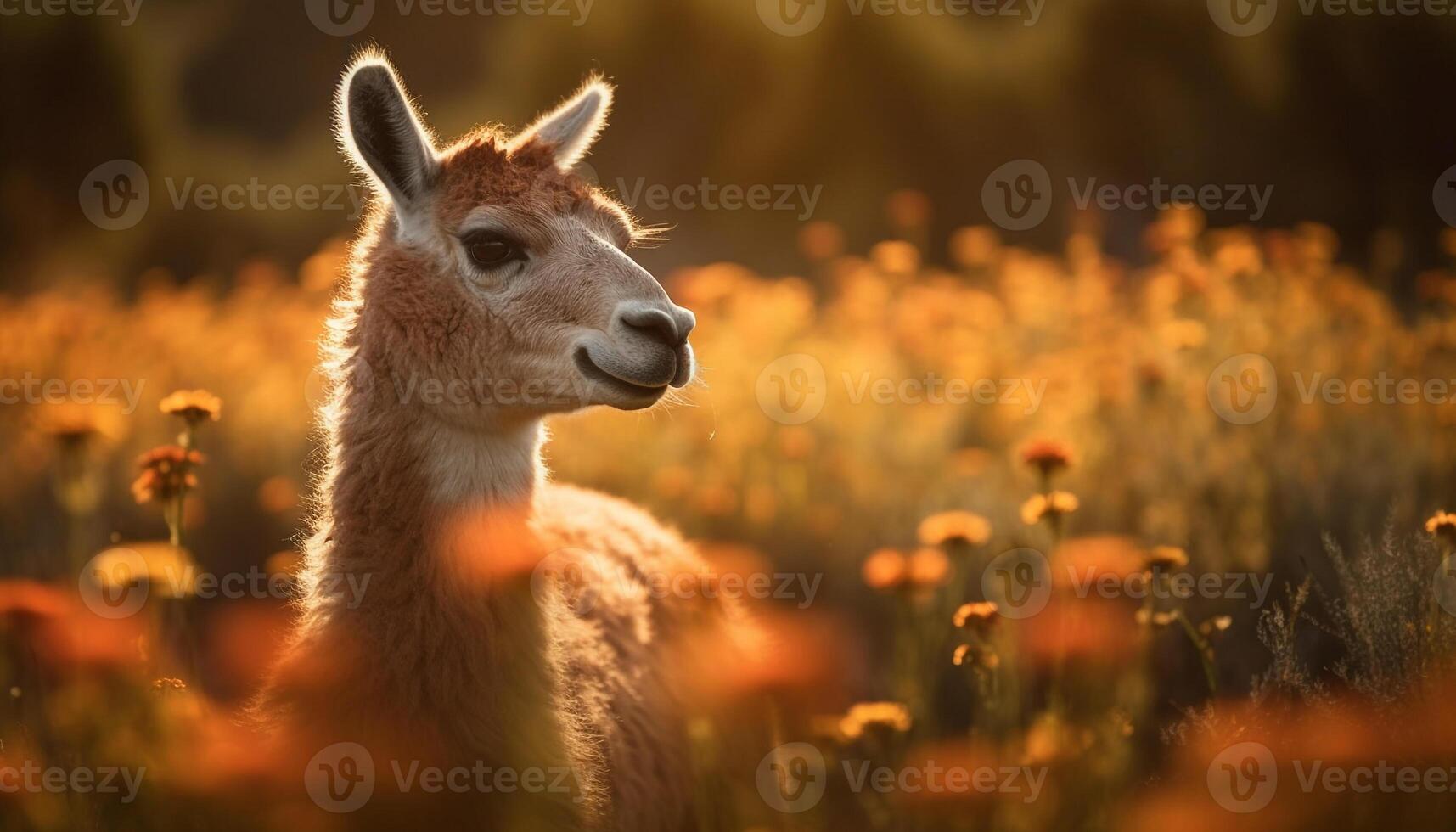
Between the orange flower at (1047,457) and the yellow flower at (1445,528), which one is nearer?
the yellow flower at (1445,528)

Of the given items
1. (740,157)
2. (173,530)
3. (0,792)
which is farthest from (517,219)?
(740,157)

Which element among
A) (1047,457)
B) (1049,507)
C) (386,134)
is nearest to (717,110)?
(386,134)

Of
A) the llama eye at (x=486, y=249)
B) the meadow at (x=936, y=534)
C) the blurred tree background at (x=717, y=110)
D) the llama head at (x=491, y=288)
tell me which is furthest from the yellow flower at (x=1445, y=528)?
the blurred tree background at (x=717, y=110)

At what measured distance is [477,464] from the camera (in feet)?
10.5

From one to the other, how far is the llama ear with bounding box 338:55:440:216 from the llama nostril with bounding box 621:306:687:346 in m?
0.80

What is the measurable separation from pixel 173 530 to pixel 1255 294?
20.1ft

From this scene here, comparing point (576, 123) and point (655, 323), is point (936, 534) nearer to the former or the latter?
point (655, 323)

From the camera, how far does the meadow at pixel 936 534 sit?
2.64 metres

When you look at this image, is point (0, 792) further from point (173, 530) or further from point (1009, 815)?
point (1009, 815)

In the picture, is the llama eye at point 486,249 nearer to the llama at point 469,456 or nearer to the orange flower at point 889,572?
the llama at point 469,456

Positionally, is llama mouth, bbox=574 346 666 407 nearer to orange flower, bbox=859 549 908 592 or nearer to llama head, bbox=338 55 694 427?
llama head, bbox=338 55 694 427

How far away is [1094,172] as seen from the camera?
11.0 m

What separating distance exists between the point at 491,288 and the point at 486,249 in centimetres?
12

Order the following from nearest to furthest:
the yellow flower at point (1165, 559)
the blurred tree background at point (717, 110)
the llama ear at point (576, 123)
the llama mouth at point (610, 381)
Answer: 1. the yellow flower at point (1165, 559)
2. the llama mouth at point (610, 381)
3. the llama ear at point (576, 123)
4. the blurred tree background at point (717, 110)
